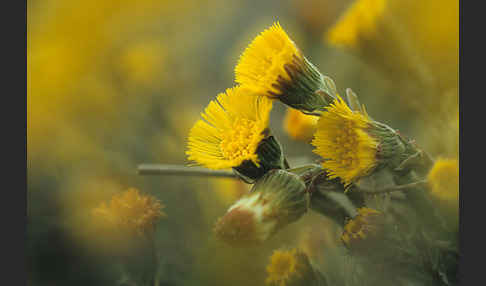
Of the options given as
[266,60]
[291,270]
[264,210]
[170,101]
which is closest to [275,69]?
[266,60]

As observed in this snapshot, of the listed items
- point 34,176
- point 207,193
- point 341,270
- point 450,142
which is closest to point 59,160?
point 34,176

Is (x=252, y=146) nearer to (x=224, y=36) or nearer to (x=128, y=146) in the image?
(x=128, y=146)

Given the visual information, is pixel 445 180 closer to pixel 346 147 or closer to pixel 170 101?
pixel 346 147

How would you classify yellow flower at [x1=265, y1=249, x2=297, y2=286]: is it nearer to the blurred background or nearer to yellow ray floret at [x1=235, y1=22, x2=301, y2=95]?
the blurred background

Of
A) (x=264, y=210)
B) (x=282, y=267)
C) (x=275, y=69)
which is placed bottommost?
(x=282, y=267)

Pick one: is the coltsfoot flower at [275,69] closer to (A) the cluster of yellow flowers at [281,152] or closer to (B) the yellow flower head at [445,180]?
(A) the cluster of yellow flowers at [281,152]

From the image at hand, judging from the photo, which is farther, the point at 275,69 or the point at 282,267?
the point at 282,267
